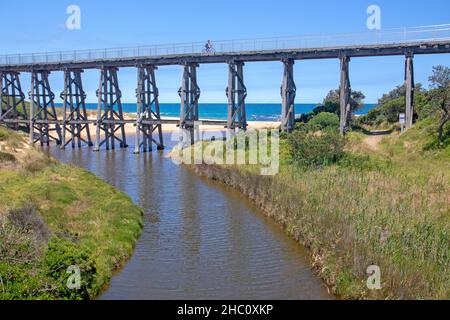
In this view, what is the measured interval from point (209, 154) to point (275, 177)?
40.4ft

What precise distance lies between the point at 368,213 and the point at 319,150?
33.1 feet

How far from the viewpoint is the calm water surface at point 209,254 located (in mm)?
12867

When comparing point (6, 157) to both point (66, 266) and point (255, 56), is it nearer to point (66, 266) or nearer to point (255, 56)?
point (66, 266)

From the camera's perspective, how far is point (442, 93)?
A: 28.2 meters

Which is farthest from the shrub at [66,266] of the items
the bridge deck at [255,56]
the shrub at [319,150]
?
the bridge deck at [255,56]

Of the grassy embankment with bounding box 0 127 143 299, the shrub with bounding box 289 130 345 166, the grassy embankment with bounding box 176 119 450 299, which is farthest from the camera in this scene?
the shrub with bounding box 289 130 345 166

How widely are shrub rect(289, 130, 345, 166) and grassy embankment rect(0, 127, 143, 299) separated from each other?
9602 mm

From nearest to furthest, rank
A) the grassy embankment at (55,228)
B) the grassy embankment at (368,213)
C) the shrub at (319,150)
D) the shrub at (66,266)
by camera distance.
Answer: the grassy embankment at (55,228)
the shrub at (66,266)
the grassy embankment at (368,213)
the shrub at (319,150)

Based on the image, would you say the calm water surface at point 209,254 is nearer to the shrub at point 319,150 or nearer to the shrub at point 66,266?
the shrub at point 66,266

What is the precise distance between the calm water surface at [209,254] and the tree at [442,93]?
41.2 ft

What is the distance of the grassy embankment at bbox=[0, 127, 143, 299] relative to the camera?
440 inches

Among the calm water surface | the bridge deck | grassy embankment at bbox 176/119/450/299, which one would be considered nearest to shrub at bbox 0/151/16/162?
the calm water surface

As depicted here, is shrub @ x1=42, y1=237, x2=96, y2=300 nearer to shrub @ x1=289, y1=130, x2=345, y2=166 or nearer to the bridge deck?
shrub @ x1=289, y1=130, x2=345, y2=166
